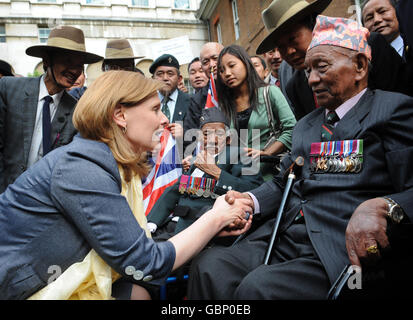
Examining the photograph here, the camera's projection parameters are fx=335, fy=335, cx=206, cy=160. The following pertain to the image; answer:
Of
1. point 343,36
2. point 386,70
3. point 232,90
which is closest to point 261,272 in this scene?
point 343,36

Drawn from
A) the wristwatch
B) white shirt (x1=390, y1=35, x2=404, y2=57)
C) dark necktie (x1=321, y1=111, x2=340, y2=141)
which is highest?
white shirt (x1=390, y1=35, x2=404, y2=57)

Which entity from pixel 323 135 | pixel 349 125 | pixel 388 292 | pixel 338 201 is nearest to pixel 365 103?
pixel 349 125

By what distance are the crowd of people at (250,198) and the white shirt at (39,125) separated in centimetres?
7

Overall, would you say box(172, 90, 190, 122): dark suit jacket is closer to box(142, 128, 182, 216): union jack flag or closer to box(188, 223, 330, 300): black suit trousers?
box(142, 128, 182, 216): union jack flag

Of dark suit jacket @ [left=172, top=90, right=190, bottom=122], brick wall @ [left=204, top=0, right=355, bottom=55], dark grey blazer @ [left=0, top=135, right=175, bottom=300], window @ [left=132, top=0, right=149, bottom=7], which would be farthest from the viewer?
window @ [left=132, top=0, right=149, bottom=7]

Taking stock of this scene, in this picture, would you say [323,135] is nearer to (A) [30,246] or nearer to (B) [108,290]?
(B) [108,290]

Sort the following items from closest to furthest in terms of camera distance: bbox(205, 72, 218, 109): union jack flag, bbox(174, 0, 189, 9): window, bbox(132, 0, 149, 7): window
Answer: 1. bbox(205, 72, 218, 109): union jack flag
2. bbox(132, 0, 149, 7): window
3. bbox(174, 0, 189, 9): window

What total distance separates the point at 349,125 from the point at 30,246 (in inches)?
70.8

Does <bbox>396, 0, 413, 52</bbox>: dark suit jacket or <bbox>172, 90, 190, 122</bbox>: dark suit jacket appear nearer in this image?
<bbox>396, 0, 413, 52</bbox>: dark suit jacket

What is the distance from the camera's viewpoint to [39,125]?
10.6 ft

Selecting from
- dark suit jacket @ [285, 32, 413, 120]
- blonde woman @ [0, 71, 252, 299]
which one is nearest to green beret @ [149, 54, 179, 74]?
dark suit jacket @ [285, 32, 413, 120]

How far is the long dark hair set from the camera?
3.46 meters

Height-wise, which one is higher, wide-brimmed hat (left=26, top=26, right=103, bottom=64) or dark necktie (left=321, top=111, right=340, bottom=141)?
wide-brimmed hat (left=26, top=26, right=103, bottom=64)

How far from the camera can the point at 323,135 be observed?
85.3 inches
